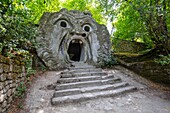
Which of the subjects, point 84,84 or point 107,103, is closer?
point 107,103

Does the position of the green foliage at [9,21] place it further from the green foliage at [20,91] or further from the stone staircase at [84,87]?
the stone staircase at [84,87]

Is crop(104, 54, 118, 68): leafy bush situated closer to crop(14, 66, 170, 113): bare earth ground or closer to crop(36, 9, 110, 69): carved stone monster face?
crop(36, 9, 110, 69): carved stone monster face

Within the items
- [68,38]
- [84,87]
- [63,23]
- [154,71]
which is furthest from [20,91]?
[154,71]

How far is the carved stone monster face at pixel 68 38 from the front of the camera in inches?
247

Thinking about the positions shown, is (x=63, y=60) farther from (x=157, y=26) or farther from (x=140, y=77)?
(x=157, y=26)

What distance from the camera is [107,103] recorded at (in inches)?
135

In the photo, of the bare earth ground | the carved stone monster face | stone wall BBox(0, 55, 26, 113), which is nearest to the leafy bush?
the carved stone monster face

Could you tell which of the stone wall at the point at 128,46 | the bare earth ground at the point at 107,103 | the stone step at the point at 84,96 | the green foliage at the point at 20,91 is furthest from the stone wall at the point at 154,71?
the green foliage at the point at 20,91

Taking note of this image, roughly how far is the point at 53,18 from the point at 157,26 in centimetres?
496

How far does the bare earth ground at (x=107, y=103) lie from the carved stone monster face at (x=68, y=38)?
1.88 m

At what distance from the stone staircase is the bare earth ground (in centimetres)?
17

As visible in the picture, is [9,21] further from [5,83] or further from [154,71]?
[154,71]

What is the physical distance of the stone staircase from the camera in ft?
11.8

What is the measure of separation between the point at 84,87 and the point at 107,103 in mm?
1080
